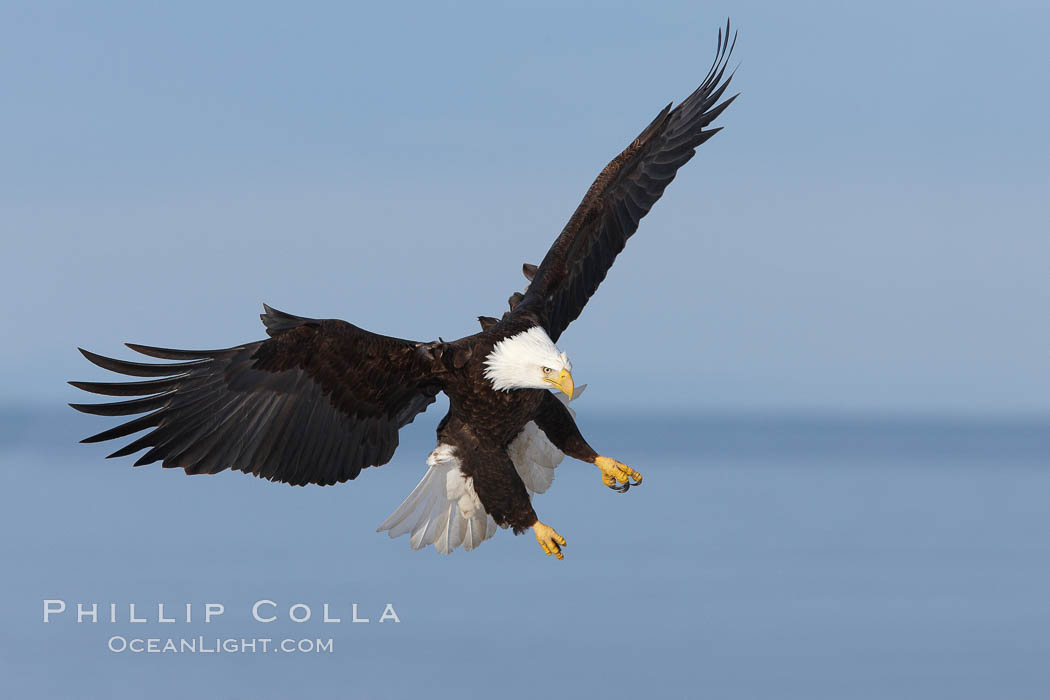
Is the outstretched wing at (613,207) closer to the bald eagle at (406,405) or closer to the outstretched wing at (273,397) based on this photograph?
the bald eagle at (406,405)

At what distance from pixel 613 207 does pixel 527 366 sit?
1189 millimetres

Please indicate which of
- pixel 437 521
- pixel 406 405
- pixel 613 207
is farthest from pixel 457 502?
pixel 613 207

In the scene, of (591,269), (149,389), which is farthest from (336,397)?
(591,269)

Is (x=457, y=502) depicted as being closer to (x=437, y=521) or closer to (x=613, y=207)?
(x=437, y=521)

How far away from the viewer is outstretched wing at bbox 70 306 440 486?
4773 millimetres

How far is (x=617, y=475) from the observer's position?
5.36 metres

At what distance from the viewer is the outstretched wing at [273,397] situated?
4773mm

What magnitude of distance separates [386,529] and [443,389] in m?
0.89

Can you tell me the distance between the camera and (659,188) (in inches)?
232

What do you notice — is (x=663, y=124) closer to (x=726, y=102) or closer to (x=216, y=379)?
(x=726, y=102)

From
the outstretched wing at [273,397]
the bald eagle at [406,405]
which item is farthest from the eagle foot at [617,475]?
the outstretched wing at [273,397]

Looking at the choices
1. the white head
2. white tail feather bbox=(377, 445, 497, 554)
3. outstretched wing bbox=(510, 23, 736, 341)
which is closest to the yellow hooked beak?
the white head

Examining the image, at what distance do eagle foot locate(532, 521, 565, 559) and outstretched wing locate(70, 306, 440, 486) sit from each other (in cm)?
69

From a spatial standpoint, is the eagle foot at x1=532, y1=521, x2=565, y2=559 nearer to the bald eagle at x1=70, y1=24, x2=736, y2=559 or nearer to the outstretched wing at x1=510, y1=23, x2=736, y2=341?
the bald eagle at x1=70, y1=24, x2=736, y2=559
